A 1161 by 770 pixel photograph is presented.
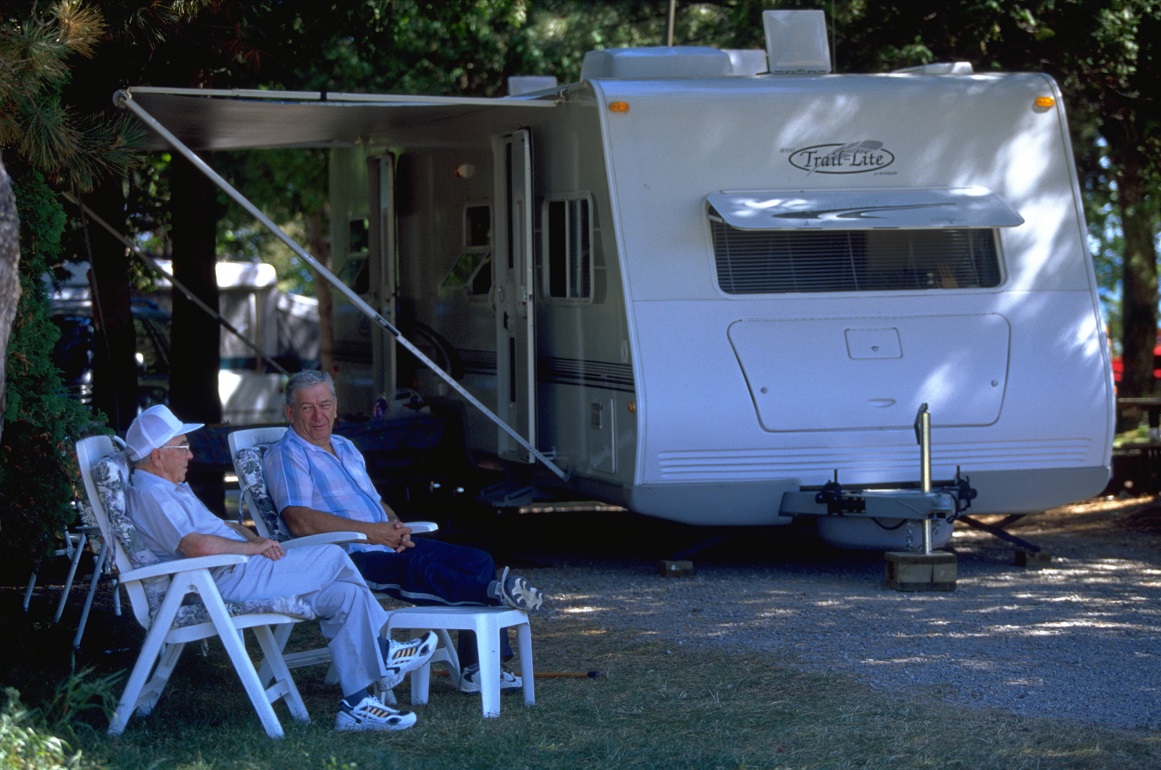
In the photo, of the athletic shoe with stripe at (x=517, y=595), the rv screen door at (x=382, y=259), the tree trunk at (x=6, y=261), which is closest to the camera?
the tree trunk at (x=6, y=261)

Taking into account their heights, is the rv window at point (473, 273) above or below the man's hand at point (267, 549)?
above

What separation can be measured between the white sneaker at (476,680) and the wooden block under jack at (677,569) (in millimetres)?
2792

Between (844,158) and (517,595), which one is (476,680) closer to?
(517,595)

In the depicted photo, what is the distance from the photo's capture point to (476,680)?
5754 millimetres

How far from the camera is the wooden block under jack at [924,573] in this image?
7.89 metres

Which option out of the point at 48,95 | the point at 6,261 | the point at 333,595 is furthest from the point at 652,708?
the point at 48,95

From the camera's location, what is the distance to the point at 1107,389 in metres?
8.43

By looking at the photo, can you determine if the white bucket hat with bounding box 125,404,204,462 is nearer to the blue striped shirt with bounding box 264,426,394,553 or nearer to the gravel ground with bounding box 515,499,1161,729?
the blue striped shirt with bounding box 264,426,394,553

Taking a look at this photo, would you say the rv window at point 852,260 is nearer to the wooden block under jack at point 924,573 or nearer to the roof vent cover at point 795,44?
the roof vent cover at point 795,44

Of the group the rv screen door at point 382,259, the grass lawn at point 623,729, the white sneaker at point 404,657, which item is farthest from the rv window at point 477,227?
the white sneaker at point 404,657

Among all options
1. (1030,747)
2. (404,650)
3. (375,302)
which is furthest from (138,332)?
(1030,747)

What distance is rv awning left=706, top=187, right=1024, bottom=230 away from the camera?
Result: 26.2 ft

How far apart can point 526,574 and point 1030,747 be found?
408 cm

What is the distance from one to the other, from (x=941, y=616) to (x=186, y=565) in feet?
12.3
